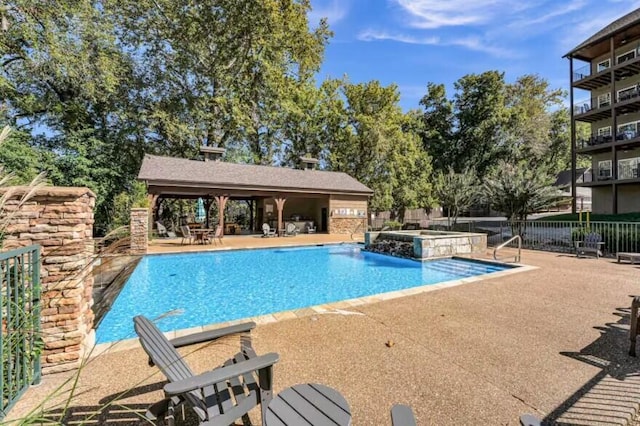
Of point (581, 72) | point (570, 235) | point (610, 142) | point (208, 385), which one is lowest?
point (208, 385)

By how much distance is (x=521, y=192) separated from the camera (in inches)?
518

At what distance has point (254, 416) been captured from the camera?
96.6 inches

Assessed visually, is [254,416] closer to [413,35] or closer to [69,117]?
[413,35]

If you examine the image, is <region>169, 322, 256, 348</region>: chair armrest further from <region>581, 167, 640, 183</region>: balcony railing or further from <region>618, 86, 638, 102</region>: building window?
<region>618, 86, 638, 102</region>: building window

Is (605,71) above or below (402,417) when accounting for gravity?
above

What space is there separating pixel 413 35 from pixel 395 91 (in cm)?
698

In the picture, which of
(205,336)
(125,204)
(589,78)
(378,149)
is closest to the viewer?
(205,336)

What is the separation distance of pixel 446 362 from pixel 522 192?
41.6 feet

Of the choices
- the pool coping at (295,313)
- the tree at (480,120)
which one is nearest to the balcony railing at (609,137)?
the tree at (480,120)

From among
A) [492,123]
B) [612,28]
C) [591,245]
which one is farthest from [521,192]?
[492,123]

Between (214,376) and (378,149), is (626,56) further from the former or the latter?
(214,376)

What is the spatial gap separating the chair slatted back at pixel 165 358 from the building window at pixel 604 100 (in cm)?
2963

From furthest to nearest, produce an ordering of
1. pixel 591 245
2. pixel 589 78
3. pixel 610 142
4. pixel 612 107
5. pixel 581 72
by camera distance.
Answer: pixel 581 72
pixel 589 78
pixel 610 142
pixel 612 107
pixel 591 245

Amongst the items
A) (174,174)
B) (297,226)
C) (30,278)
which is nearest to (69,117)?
(174,174)
